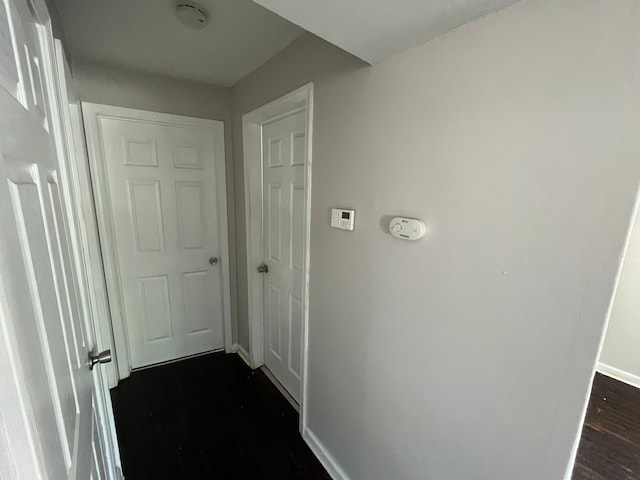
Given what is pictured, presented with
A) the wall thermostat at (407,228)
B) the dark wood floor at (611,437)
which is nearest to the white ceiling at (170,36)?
the wall thermostat at (407,228)

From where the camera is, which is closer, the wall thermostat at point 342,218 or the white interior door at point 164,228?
the wall thermostat at point 342,218

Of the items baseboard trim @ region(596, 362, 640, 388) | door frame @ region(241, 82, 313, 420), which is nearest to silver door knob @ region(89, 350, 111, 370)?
door frame @ region(241, 82, 313, 420)

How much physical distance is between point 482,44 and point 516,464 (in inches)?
46.3

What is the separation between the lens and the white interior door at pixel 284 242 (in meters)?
1.73

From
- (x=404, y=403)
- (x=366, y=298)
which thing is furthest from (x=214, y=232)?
(x=404, y=403)

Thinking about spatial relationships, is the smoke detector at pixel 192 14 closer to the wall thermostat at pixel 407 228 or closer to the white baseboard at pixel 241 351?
the wall thermostat at pixel 407 228

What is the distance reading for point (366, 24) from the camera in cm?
81

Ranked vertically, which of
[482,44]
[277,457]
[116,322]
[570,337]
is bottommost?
[277,457]

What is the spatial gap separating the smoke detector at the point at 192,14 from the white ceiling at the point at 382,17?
72 centimetres

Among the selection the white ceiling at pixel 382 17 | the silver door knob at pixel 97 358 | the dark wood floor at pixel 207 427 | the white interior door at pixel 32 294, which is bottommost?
the dark wood floor at pixel 207 427

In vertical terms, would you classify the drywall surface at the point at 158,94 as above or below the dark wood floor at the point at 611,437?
above

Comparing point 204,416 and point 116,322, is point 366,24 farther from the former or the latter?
point 116,322

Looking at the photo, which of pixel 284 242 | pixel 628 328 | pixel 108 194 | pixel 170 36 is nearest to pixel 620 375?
pixel 628 328

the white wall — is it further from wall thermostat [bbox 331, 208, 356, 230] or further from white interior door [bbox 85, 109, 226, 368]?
white interior door [bbox 85, 109, 226, 368]
